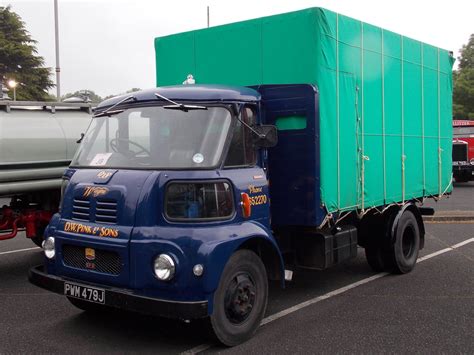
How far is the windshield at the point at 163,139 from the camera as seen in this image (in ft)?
14.6

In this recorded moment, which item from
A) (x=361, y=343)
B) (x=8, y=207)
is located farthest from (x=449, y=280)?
(x=8, y=207)

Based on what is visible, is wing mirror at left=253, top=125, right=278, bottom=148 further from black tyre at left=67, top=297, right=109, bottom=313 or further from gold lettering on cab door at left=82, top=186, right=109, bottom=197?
black tyre at left=67, top=297, right=109, bottom=313

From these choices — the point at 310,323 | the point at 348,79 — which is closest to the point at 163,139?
the point at 310,323

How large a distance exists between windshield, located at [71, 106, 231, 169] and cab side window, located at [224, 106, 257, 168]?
12cm

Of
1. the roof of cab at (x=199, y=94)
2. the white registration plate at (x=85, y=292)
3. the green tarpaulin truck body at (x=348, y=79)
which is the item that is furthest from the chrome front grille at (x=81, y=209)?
the green tarpaulin truck body at (x=348, y=79)

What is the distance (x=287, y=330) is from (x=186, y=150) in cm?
197

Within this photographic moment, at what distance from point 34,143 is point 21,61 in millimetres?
36599

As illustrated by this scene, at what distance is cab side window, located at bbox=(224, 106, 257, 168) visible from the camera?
4633mm

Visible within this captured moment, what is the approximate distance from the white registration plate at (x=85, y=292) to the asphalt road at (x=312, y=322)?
48cm

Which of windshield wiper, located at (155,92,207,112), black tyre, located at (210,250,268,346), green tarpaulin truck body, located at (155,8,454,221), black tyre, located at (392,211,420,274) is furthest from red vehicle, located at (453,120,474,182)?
windshield wiper, located at (155,92,207,112)

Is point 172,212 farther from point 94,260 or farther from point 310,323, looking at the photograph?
point 310,323

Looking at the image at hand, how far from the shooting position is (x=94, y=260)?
174 inches

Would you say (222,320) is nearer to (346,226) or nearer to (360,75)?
(346,226)

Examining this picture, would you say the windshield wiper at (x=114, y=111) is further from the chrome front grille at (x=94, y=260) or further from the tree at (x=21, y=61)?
the tree at (x=21, y=61)
